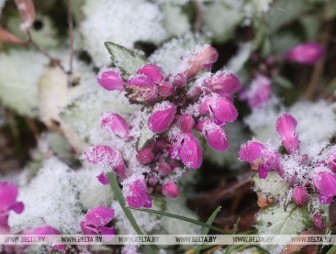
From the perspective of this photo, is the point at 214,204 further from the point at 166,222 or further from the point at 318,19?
the point at 318,19

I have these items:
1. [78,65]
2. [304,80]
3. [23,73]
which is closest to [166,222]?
[78,65]

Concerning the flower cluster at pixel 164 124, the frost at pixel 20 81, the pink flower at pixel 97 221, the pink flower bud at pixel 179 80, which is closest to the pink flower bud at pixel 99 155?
the flower cluster at pixel 164 124

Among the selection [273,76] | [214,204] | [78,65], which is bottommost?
[214,204]

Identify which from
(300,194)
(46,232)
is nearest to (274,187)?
(300,194)

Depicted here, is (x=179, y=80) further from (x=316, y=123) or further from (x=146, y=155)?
(x=316, y=123)

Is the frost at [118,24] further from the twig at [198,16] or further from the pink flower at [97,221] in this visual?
the pink flower at [97,221]

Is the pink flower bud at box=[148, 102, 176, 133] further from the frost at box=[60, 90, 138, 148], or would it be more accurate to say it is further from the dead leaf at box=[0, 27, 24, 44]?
the dead leaf at box=[0, 27, 24, 44]
